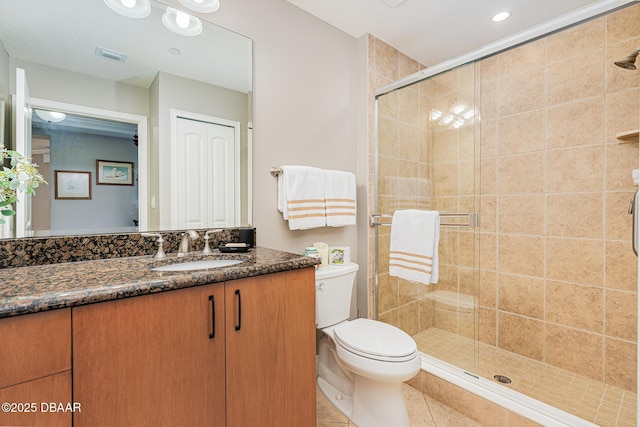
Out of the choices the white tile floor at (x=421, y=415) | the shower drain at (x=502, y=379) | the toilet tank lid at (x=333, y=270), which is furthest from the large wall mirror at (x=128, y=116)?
the shower drain at (x=502, y=379)

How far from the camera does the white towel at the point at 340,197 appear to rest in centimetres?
192

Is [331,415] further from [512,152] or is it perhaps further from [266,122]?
[512,152]

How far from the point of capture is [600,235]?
184 cm

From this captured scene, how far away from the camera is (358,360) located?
1397 millimetres

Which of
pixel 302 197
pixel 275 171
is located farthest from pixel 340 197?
pixel 275 171

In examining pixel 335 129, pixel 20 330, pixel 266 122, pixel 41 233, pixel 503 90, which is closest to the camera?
pixel 20 330

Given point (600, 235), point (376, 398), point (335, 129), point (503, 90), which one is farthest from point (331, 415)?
point (503, 90)

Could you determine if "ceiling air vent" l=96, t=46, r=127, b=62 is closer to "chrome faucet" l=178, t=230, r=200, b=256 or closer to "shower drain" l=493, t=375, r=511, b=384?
"chrome faucet" l=178, t=230, r=200, b=256

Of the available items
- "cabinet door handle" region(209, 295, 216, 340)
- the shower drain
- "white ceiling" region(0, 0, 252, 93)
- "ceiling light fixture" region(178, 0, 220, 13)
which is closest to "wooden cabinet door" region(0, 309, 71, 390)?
"cabinet door handle" region(209, 295, 216, 340)

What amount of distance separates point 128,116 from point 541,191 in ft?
8.41

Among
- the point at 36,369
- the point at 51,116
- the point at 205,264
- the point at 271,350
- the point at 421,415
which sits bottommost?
the point at 421,415

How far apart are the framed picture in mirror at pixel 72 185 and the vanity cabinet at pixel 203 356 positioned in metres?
0.71

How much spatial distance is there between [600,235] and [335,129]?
1.82 meters

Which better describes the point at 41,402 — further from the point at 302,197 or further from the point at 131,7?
the point at 131,7
